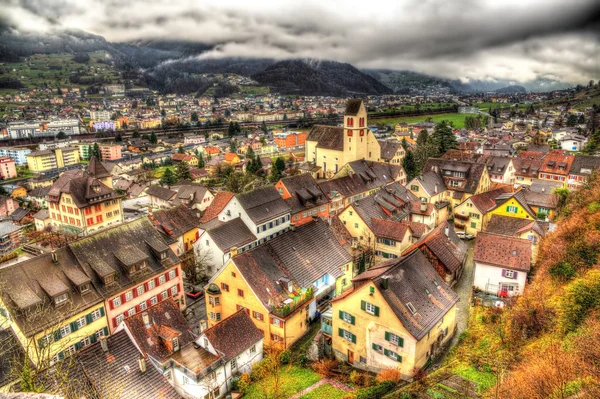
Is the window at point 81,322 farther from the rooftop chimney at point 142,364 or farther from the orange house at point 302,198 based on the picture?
the orange house at point 302,198

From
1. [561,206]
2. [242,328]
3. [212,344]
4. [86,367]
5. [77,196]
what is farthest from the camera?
[77,196]

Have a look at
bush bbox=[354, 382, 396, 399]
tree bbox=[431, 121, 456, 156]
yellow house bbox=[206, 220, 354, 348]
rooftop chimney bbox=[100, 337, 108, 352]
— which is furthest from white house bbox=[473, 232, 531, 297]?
tree bbox=[431, 121, 456, 156]

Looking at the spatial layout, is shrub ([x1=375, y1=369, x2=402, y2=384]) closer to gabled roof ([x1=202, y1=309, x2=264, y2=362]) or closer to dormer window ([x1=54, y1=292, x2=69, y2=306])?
gabled roof ([x1=202, y1=309, x2=264, y2=362])

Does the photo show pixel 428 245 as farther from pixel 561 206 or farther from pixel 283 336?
pixel 561 206

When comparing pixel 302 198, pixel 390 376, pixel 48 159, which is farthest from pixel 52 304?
pixel 48 159

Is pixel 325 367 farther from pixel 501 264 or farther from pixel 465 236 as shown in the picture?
pixel 465 236

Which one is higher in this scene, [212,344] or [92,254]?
[92,254]

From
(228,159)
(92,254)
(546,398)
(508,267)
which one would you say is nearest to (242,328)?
(92,254)

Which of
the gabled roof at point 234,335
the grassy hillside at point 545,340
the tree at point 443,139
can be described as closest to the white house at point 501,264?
the grassy hillside at point 545,340
